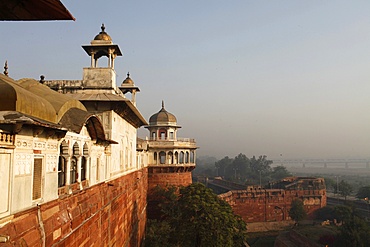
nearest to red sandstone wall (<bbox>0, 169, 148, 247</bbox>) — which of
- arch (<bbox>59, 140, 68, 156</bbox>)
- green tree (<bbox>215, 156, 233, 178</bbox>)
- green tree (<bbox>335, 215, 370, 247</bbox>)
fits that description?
arch (<bbox>59, 140, 68, 156</bbox>)

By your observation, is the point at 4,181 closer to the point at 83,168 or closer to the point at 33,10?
the point at 33,10

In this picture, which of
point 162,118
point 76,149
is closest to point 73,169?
point 76,149

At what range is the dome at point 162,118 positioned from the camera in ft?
86.0

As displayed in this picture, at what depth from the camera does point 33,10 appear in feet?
9.62

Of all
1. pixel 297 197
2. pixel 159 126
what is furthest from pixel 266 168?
pixel 159 126

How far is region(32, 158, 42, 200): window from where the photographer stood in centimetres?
429

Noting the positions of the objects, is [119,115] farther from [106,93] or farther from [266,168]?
[266,168]

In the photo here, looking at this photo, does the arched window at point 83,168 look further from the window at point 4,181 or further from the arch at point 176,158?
the arch at point 176,158

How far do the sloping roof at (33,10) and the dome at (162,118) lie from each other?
22964 mm

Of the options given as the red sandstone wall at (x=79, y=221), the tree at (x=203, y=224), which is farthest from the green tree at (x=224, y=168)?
the red sandstone wall at (x=79, y=221)

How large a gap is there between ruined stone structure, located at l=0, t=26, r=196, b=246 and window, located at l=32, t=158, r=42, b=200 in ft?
0.05

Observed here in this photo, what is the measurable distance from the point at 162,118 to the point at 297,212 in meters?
23.0

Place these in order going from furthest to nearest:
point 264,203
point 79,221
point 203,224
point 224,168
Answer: point 224,168 → point 264,203 → point 203,224 → point 79,221

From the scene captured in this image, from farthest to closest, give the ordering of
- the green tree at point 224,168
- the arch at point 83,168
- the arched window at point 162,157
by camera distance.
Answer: the green tree at point 224,168, the arched window at point 162,157, the arch at point 83,168
